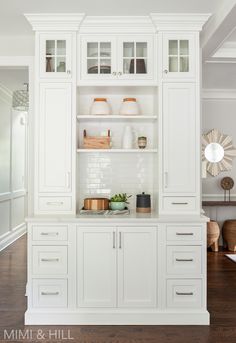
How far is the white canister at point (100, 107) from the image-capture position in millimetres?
3467

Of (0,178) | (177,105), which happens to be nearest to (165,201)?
(177,105)

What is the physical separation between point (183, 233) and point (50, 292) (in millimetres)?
1239

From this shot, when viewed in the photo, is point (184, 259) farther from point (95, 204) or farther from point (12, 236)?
point (12, 236)

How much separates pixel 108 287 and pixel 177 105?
1.71 m

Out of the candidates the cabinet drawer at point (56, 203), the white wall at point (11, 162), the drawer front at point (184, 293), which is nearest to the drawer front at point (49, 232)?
the cabinet drawer at point (56, 203)

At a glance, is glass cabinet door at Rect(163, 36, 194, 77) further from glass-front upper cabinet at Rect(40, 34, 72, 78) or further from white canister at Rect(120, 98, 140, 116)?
glass-front upper cabinet at Rect(40, 34, 72, 78)

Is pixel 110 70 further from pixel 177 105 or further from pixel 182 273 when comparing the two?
pixel 182 273

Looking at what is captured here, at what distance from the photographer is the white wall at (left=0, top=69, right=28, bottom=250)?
5951mm

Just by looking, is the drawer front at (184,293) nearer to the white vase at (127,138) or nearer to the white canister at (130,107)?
the white vase at (127,138)

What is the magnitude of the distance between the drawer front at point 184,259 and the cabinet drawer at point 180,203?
35 cm

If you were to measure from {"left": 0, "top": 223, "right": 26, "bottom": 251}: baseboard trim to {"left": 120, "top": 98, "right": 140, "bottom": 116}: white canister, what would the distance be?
11.9 feet

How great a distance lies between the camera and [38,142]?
130 inches

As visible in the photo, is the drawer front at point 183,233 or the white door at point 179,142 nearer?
the drawer front at point 183,233

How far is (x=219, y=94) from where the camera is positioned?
626 cm
